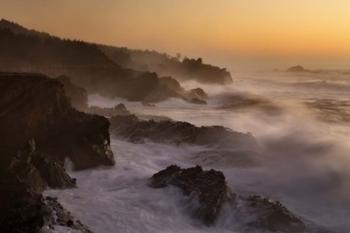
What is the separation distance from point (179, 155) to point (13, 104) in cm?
950

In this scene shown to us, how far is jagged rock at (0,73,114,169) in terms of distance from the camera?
21.2 metres

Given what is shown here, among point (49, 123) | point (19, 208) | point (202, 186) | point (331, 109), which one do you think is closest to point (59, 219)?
point (19, 208)

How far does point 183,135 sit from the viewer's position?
3095 cm

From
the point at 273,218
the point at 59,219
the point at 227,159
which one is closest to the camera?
the point at 59,219

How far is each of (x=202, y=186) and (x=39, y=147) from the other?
24.4 ft

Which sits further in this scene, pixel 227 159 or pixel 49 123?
pixel 227 159

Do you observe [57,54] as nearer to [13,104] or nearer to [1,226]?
[13,104]

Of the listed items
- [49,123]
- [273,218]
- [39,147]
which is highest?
[49,123]

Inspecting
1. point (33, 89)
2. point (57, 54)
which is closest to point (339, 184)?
point (33, 89)

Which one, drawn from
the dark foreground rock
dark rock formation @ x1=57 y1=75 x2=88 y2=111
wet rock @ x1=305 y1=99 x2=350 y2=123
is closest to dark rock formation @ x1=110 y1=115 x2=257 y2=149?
dark rock formation @ x1=57 y1=75 x2=88 y2=111

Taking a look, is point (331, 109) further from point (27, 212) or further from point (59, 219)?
point (27, 212)

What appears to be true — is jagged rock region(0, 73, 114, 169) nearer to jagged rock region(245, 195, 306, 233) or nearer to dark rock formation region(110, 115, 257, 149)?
dark rock formation region(110, 115, 257, 149)

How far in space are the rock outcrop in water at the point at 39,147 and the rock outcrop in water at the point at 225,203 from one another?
4211 millimetres

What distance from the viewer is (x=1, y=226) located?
544 inches
